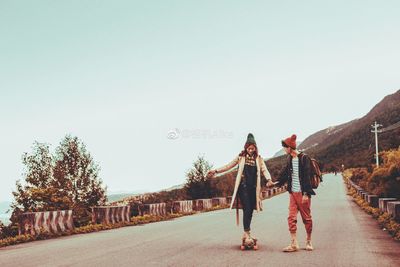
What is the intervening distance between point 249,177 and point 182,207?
14688mm

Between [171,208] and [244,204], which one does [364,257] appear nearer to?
[244,204]

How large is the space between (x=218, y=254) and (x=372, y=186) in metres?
20.6

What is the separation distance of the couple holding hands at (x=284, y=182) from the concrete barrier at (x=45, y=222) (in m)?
5.48

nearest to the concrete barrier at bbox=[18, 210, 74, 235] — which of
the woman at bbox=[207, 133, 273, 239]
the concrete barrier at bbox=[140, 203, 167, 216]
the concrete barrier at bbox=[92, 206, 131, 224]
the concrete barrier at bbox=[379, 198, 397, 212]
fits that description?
the concrete barrier at bbox=[92, 206, 131, 224]

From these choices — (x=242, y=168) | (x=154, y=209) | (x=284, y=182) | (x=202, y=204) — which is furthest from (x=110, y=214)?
(x=202, y=204)

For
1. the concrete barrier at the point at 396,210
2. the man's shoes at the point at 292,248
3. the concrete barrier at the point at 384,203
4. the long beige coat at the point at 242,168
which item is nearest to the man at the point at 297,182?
the man's shoes at the point at 292,248

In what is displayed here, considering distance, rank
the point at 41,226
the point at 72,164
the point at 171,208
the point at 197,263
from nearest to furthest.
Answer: the point at 197,263 → the point at 41,226 → the point at 171,208 → the point at 72,164

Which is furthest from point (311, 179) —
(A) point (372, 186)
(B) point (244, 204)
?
(A) point (372, 186)

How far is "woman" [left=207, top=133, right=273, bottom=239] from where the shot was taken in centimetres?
930

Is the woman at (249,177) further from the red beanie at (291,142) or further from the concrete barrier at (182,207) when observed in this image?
the concrete barrier at (182,207)

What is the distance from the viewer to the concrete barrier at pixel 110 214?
15812mm

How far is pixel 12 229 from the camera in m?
13.9

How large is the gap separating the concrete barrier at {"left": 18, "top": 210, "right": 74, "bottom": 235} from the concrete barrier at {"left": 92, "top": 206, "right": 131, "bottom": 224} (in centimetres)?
162

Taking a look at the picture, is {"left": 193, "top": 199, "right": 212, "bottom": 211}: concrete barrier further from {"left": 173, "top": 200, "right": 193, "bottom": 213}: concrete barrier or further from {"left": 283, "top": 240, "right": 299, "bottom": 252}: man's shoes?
{"left": 283, "top": 240, "right": 299, "bottom": 252}: man's shoes
